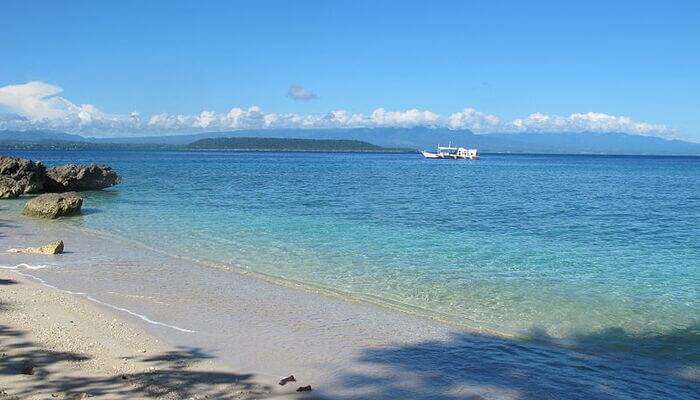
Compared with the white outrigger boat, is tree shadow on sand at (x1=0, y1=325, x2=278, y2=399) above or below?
below

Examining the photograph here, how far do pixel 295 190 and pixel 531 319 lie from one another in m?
35.9

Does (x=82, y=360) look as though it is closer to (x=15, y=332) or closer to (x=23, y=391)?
(x=23, y=391)

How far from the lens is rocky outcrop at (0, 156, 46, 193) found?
38.2m

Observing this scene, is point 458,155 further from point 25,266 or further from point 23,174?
point 25,266

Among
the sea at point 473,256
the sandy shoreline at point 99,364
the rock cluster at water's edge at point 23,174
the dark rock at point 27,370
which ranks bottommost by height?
the sea at point 473,256

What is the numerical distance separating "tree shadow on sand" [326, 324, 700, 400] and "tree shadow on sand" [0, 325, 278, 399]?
1.53 meters

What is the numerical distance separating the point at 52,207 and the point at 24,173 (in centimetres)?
1344

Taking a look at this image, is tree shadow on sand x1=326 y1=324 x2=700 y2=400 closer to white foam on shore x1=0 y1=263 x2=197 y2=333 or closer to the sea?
the sea

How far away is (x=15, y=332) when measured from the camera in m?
9.52

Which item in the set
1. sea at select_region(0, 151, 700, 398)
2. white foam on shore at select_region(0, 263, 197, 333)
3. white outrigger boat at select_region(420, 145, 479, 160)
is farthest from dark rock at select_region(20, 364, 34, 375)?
white outrigger boat at select_region(420, 145, 479, 160)

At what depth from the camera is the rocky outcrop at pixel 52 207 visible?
89.7 feet

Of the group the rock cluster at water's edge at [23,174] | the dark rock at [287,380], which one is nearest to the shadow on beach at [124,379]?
the dark rock at [287,380]

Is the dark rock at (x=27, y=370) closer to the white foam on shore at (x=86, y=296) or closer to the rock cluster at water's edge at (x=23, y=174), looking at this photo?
the white foam on shore at (x=86, y=296)

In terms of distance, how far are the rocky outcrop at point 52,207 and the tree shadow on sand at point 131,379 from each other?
20.2 metres
